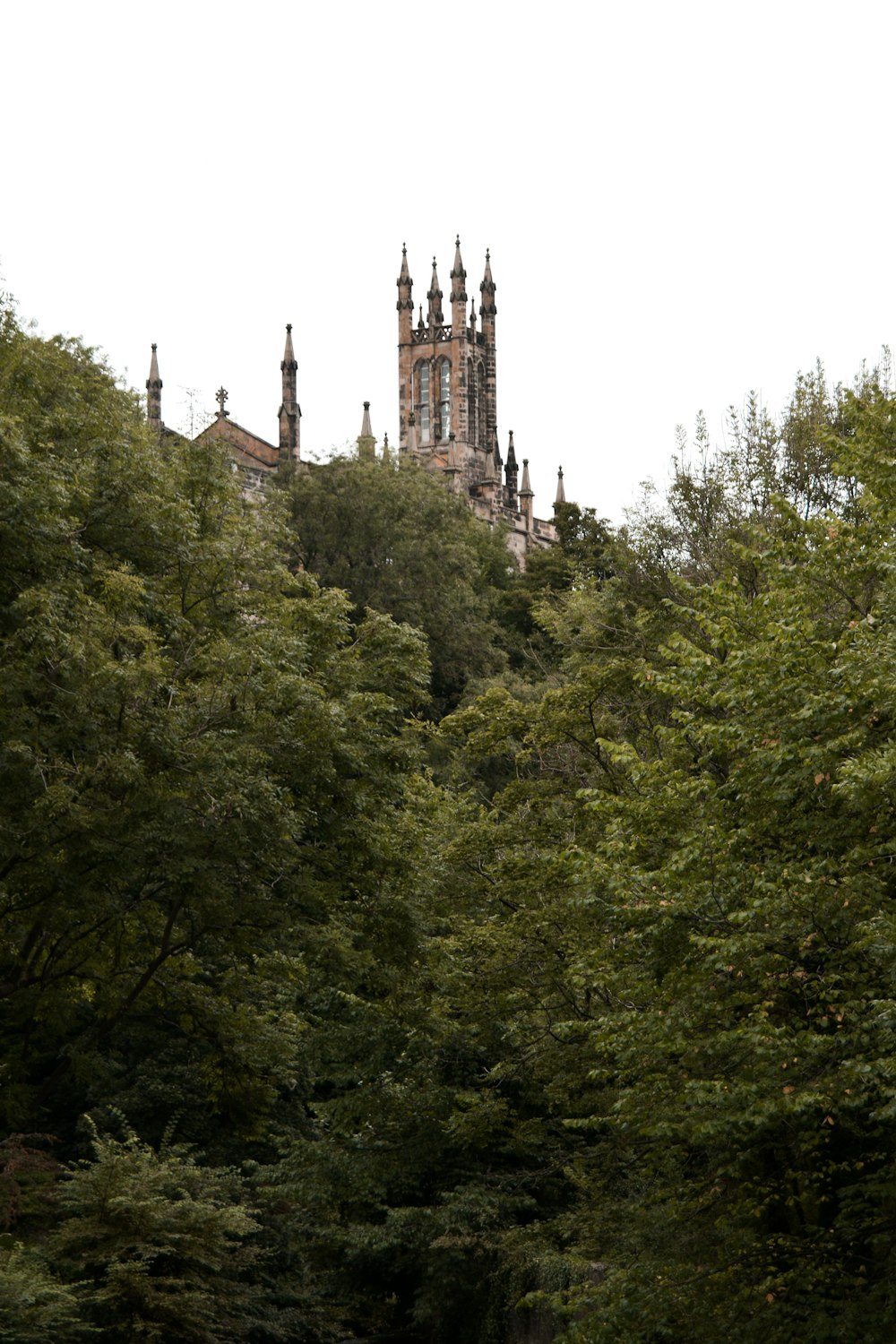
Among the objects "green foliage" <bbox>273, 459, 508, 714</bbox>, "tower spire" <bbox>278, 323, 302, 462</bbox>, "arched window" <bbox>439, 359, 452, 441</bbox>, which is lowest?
"green foliage" <bbox>273, 459, 508, 714</bbox>

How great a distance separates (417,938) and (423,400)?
88368 millimetres

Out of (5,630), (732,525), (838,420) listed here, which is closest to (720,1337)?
(5,630)

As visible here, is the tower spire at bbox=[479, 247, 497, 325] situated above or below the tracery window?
above

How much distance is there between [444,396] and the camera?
110812 mm

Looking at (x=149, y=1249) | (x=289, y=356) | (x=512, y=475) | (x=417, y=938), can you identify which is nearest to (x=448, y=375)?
(x=512, y=475)

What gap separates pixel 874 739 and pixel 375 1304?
16.9m

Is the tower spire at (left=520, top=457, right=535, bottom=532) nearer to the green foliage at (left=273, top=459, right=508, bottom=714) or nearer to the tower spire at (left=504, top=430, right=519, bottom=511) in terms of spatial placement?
the tower spire at (left=504, top=430, right=519, bottom=511)

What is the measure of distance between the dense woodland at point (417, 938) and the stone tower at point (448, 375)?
77597 millimetres

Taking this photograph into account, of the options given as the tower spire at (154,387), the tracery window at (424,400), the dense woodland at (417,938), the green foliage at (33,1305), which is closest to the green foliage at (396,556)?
the tower spire at (154,387)

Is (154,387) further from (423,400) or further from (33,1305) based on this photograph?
(33,1305)

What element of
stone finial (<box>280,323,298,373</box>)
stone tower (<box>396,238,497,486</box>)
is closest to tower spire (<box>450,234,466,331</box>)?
stone tower (<box>396,238,497,486</box>)

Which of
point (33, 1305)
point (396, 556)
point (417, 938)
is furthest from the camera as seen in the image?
point (396, 556)

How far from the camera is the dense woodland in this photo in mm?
15812

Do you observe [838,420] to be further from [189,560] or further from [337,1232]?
[337,1232]
